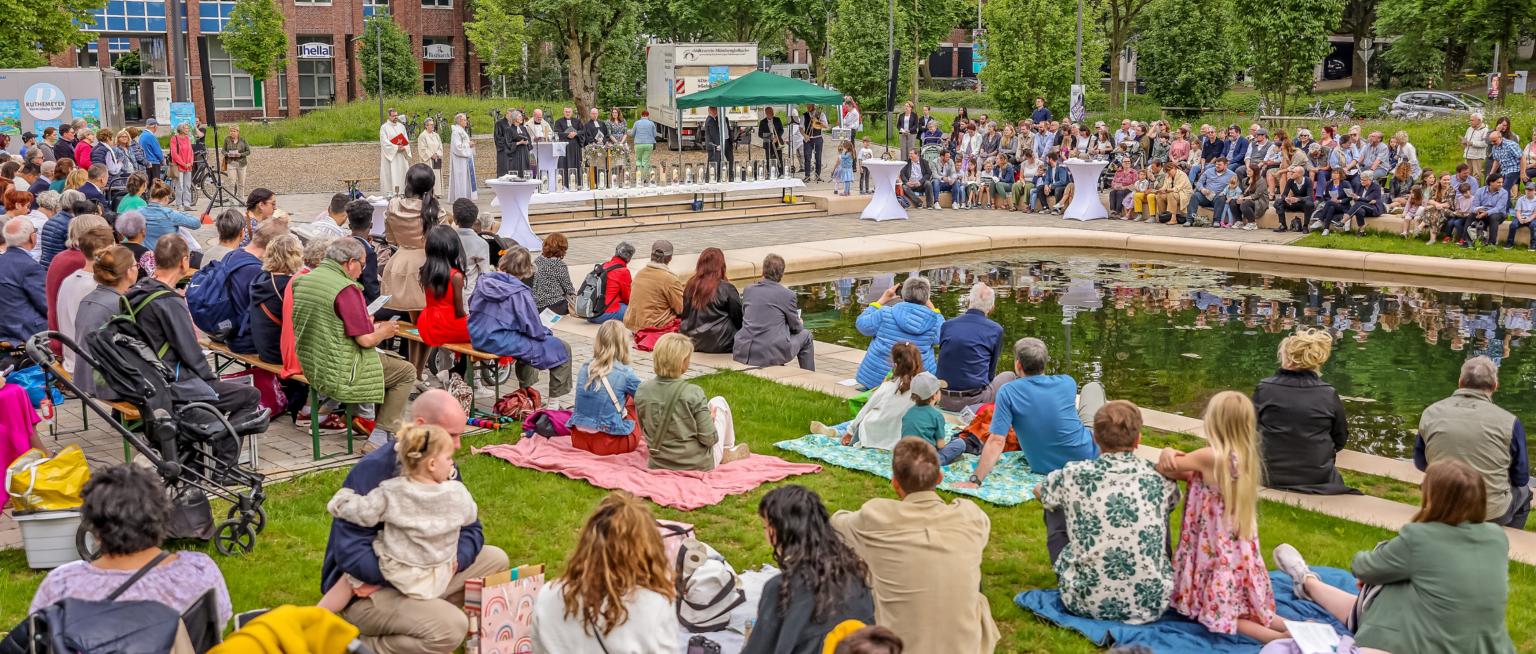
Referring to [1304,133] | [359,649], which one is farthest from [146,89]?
[359,649]

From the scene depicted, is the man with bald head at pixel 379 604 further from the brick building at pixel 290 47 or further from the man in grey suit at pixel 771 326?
the brick building at pixel 290 47

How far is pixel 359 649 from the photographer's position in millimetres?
4926

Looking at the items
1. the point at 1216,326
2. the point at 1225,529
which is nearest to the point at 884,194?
the point at 1216,326

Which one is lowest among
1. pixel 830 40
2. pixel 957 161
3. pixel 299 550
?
pixel 299 550

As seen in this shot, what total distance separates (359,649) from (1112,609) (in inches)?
133

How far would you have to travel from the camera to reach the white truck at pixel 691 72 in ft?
119

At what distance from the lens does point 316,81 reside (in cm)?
5353

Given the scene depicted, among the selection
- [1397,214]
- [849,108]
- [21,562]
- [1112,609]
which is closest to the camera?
[1112,609]

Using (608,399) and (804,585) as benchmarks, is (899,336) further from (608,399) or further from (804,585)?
(804,585)

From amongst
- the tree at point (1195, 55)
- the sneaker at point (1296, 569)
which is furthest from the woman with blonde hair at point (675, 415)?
the tree at point (1195, 55)

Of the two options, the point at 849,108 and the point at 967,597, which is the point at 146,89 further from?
the point at 967,597

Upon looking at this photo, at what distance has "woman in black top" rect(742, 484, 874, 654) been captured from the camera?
17.1 feet

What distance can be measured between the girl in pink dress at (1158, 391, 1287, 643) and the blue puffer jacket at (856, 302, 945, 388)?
14.7 ft

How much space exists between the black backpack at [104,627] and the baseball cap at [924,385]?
4912mm
